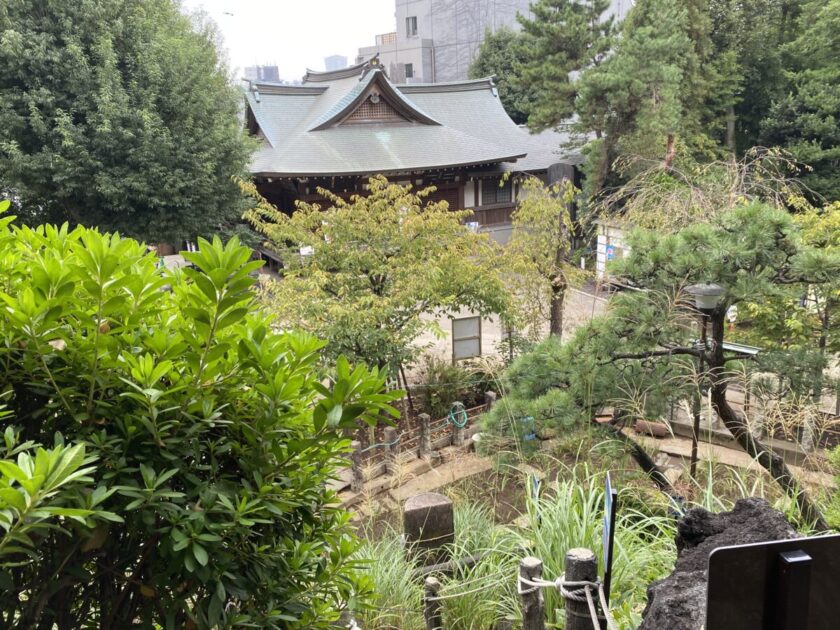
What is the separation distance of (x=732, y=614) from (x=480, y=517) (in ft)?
9.63

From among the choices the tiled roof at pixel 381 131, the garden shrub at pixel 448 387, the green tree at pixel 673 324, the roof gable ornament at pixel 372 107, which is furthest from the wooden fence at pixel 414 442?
the roof gable ornament at pixel 372 107

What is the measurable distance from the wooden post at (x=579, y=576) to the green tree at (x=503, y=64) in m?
23.1

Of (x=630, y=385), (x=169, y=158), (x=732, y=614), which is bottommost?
(x=630, y=385)

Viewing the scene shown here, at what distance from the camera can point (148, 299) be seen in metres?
1.10

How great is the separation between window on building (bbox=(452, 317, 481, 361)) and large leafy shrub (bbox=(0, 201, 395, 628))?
7.54 m

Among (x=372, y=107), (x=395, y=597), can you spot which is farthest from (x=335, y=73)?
(x=395, y=597)

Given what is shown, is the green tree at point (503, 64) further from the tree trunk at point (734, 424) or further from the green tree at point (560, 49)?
the tree trunk at point (734, 424)

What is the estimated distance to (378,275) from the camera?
707 cm

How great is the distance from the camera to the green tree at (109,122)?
9.38 metres

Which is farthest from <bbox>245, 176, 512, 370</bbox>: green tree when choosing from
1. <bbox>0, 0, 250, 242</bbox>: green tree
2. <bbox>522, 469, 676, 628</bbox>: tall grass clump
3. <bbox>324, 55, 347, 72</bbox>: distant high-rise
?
<bbox>324, 55, 347, 72</bbox>: distant high-rise

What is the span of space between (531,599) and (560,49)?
15.9 meters

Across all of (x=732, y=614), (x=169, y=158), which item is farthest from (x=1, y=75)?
(x=732, y=614)

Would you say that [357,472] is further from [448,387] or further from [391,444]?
[448,387]

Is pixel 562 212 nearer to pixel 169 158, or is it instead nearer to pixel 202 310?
pixel 169 158
